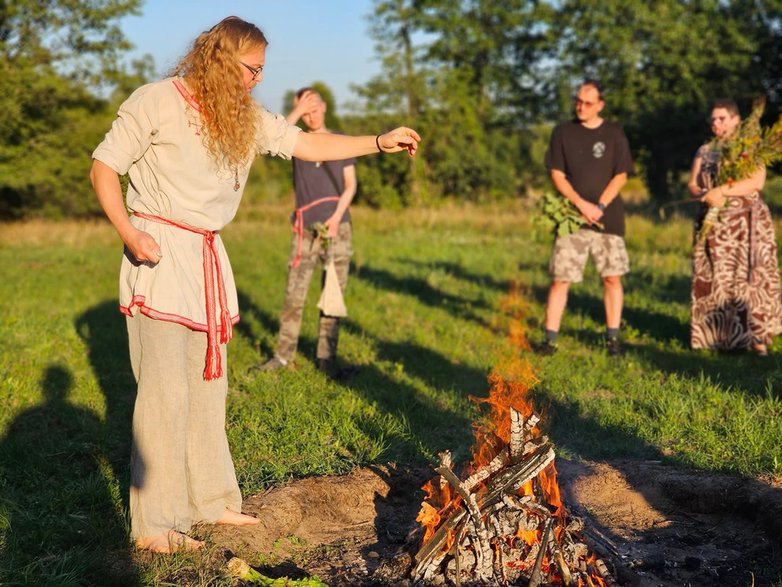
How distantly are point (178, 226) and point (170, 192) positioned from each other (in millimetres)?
164

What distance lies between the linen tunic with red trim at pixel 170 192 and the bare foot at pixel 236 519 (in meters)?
0.99

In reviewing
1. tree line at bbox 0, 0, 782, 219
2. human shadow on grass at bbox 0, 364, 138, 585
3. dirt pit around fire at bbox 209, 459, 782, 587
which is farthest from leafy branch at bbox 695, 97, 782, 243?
tree line at bbox 0, 0, 782, 219

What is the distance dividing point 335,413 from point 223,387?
2.21 m

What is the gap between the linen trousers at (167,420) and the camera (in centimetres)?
391

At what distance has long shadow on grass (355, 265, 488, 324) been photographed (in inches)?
432

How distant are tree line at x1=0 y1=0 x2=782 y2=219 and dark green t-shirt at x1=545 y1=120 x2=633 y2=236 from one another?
22.5 metres

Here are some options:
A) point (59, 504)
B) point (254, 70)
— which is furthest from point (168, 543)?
point (254, 70)

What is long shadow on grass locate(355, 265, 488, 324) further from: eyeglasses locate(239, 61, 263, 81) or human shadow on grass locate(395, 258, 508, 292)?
eyeglasses locate(239, 61, 263, 81)

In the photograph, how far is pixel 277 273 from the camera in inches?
574

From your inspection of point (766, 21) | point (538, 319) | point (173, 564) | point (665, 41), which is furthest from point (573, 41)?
point (173, 564)

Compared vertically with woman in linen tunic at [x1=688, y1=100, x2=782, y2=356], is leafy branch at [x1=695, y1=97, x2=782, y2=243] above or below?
above

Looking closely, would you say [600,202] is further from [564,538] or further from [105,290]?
[105,290]

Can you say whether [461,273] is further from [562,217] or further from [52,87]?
→ [52,87]

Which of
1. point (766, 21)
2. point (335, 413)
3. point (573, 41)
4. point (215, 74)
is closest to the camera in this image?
point (215, 74)
